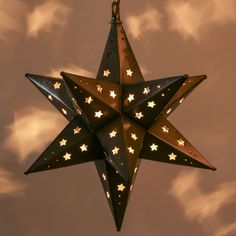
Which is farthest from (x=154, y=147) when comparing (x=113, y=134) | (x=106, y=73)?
(x=106, y=73)

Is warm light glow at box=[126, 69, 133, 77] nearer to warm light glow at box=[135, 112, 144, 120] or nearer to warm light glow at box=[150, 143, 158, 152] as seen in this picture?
warm light glow at box=[135, 112, 144, 120]

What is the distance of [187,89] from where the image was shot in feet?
7.59

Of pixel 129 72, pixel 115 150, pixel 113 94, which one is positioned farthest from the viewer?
pixel 129 72

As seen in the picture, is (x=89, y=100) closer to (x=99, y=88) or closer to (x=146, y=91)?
(x=99, y=88)

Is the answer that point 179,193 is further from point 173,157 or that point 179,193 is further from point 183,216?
point 173,157

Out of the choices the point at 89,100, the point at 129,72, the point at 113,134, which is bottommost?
the point at 113,134

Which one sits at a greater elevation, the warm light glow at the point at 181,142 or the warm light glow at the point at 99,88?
the warm light glow at the point at 99,88

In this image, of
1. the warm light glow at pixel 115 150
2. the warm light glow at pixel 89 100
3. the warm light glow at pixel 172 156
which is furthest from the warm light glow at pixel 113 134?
the warm light glow at pixel 172 156

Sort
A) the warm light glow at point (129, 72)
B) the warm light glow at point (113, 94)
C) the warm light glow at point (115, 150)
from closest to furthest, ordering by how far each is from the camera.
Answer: the warm light glow at point (115, 150), the warm light glow at point (113, 94), the warm light glow at point (129, 72)

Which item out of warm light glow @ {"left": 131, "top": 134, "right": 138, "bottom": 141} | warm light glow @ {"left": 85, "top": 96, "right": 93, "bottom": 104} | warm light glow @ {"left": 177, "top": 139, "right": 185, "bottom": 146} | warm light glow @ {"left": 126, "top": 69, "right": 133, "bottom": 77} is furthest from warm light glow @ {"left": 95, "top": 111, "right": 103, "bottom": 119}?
warm light glow @ {"left": 177, "top": 139, "right": 185, "bottom": 146}

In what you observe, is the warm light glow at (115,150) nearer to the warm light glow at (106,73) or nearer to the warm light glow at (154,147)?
the warm light glow at (154,147)

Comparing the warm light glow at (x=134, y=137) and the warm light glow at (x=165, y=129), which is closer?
the warm light glow at (x=134, y=137)

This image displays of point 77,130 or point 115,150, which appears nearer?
point 115,150

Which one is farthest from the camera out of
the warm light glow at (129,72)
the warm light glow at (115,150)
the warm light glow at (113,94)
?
the warm light glow at (129,72)
